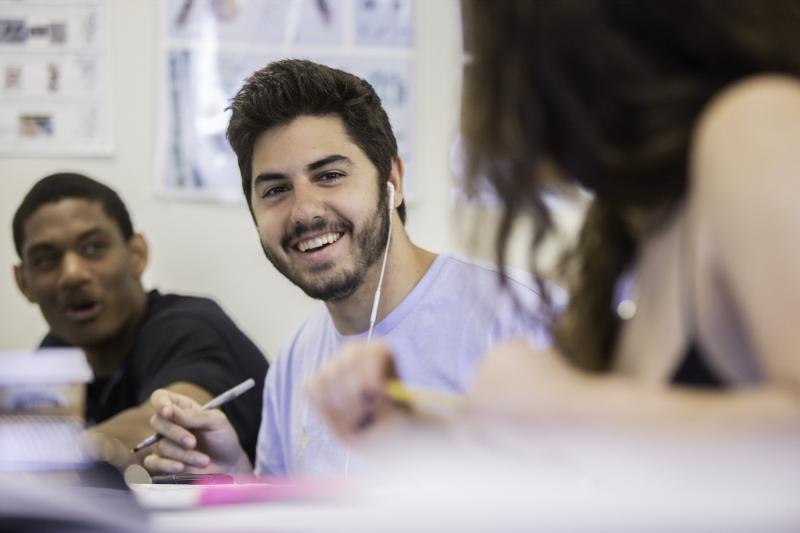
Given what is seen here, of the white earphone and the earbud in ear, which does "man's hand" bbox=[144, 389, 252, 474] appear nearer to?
the white earphone

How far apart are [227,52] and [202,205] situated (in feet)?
1.01

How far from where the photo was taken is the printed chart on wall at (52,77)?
1.90m

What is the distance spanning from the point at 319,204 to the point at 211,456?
0.40 metres

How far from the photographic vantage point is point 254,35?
6.25 feet

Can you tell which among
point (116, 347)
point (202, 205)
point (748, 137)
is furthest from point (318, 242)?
point (748, 137)

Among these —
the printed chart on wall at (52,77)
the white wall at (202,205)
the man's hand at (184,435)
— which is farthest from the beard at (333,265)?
the printed chart on wall at (52,77)

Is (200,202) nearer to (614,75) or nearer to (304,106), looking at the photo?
(304,106)

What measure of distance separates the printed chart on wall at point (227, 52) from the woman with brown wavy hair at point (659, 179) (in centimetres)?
134

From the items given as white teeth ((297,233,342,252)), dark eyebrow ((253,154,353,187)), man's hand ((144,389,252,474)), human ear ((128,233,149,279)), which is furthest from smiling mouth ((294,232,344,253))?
human ear ((128,233,149,279))

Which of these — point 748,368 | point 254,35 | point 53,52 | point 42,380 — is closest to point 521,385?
point 748,368

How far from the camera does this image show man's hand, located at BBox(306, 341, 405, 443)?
0.55 metres

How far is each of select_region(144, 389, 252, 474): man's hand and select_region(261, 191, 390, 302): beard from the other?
0.24m

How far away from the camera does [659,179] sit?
0.50m

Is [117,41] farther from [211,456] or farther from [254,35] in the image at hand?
[211,456]
